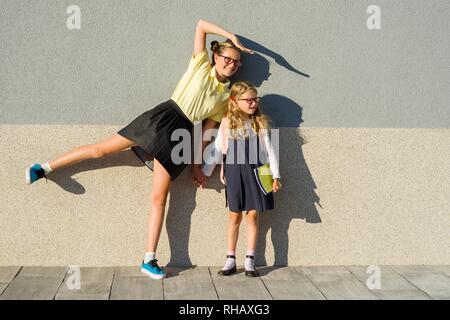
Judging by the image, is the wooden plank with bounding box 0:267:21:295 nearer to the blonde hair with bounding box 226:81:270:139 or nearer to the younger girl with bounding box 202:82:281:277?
the younger girl with bounding box 202:82:281:277

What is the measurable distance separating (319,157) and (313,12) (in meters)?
1.10

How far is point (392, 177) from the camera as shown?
16.4ft

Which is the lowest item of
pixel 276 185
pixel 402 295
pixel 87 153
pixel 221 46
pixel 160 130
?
pixel 402 295

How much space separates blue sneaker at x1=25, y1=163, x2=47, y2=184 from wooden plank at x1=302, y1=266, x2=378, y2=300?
2.08m

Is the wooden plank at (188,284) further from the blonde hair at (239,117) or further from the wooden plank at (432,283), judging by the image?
the wooden plank at (432,283)

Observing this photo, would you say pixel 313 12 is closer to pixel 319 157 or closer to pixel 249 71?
pixel 249 71

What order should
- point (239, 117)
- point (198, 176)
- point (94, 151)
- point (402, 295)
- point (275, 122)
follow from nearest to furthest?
point (402, 295) → point (94, 151) → point (239, 117) → point (198, 176) → point (275, 122)

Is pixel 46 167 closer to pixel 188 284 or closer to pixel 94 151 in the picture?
pixel 94 151

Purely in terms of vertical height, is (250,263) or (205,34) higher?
(205,34)

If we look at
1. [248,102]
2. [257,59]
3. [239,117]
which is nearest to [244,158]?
[239,117]

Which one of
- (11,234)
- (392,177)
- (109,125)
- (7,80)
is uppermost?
(7,80)

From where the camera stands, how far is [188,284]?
4.46 m

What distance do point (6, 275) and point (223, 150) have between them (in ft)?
5.85
